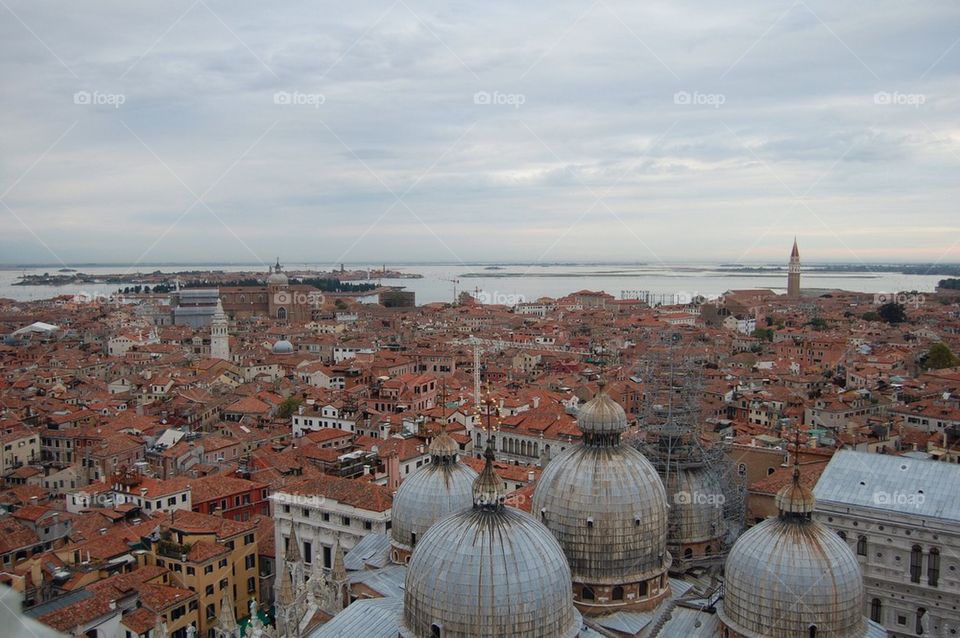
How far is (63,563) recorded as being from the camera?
A: 1797 centimetres

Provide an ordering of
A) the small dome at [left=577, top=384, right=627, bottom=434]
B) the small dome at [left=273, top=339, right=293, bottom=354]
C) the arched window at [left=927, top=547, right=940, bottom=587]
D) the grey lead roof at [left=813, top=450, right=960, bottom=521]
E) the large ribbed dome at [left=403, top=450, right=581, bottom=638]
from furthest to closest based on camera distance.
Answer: the small dome at [left=273, top=339, right=293, bottom=354], the grey lead roof at [left=813, top=450, right=960, bottom=521], the arched window at [left=927, top=547, right=940, bottom=587], the small dome at [left=577, top=384, right=627, bottom=434], the large ribbed dome at [left=403, top=450, right=581, bottom=638]

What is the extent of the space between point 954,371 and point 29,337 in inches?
2944

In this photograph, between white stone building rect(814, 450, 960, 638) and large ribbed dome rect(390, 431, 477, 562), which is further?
white stone building rect(814, 450, 960, 638)

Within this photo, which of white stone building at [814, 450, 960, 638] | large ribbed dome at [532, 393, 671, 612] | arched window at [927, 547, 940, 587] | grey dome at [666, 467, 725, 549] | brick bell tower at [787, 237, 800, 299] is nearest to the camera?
large ribbed dome at [532, 393, 671, 612]

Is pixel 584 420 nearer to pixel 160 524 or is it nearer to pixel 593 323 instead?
pixel 160 524

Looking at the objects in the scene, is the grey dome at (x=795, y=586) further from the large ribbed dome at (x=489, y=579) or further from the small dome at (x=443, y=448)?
the small dome at (x=443, y=448)

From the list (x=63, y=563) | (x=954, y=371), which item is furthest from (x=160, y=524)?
(x=954, y=371)

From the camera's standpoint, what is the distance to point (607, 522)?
12.2 metres

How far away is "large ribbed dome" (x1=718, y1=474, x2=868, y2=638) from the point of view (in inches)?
420

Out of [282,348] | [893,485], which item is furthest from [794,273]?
[893,485]

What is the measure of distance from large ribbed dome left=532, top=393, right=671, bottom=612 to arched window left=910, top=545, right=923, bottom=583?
538 centimetres

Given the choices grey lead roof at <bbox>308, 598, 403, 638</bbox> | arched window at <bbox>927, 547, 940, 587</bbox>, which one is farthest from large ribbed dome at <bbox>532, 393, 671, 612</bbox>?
arched window at <bbox>927, 547, 940, 587</bbox>

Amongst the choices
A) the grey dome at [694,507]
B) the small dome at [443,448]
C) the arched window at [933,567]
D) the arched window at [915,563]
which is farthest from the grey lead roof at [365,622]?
the arched window at [933,567]

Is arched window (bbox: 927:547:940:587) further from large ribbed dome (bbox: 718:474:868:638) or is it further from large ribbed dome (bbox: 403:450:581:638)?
large ribbed dome (bbox: 403:450:581:638)
